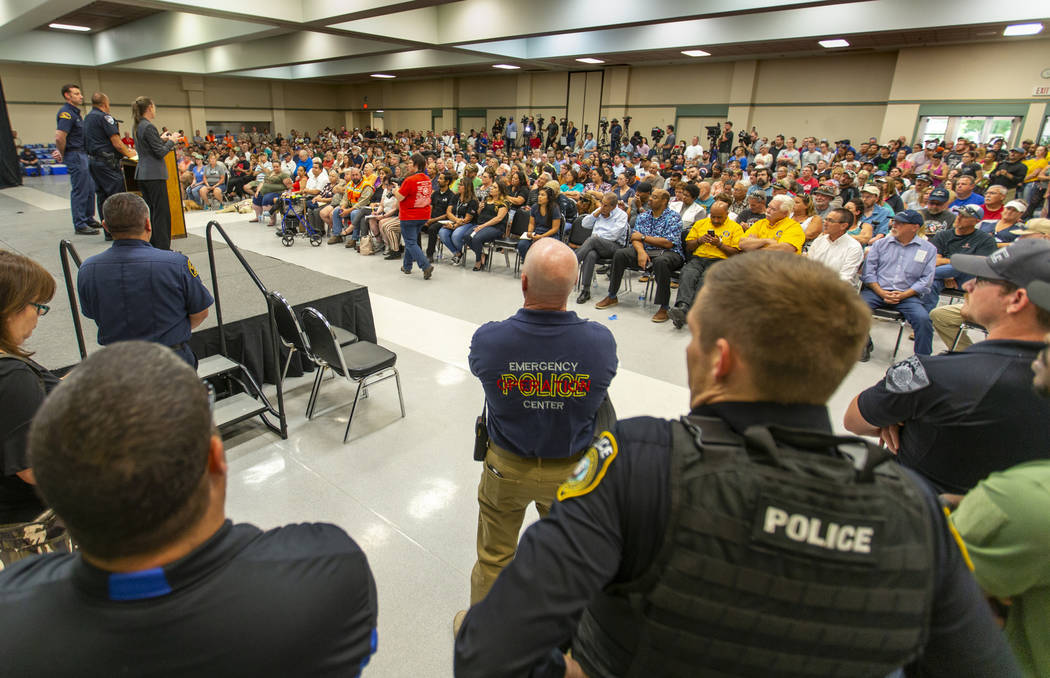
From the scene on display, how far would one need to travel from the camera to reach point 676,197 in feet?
22.6

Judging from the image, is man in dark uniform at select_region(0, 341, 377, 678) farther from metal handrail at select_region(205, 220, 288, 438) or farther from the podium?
the podium

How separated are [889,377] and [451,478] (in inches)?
81.8

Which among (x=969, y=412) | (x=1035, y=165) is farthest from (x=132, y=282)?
(x=1035, y=165)

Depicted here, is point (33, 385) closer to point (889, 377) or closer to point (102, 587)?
point (102, 587)

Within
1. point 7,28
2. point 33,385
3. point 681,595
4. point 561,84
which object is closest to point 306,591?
point 681,595

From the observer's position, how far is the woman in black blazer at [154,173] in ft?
15.5

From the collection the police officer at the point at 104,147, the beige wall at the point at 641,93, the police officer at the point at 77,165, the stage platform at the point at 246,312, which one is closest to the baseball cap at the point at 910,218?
the stage platform at the point at 246,312

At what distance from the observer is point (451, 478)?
2.89 m

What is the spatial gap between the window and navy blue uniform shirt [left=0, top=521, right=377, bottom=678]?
673 inches

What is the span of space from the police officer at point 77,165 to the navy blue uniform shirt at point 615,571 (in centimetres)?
769

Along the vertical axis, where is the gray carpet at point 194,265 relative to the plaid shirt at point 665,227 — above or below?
below

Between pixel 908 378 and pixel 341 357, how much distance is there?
104 inches

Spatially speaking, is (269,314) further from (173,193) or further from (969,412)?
(173,193)

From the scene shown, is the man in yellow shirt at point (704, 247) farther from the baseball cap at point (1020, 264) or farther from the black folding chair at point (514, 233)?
the baseball cap at point (1020, 264)
